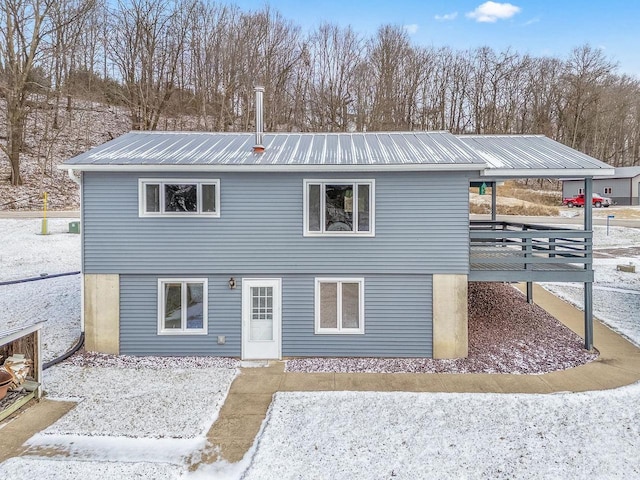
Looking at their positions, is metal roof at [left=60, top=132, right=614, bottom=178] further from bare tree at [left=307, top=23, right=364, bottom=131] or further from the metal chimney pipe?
bare tree at [left=307, top=23, right=364, bottom=131]

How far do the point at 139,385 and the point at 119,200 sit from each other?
3.83 metres

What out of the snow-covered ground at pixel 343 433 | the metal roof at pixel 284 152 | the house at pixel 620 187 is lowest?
the snow-covered ground at pixel 343 433

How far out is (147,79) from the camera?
1265 inches

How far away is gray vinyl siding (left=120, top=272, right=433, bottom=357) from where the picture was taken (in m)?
8.48

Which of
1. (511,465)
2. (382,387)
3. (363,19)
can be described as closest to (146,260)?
(382,387)

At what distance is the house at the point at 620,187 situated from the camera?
122ft

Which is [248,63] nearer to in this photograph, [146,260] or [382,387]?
[146,260]

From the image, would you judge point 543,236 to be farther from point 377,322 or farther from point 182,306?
point 182,306

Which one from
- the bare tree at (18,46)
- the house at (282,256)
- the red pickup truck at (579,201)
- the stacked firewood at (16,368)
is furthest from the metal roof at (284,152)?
the red pickup truck at (579,201)

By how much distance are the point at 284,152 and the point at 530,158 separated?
18.7 feet

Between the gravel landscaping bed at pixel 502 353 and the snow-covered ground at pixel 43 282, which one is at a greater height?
the snow-covered ground at pixel 43 282

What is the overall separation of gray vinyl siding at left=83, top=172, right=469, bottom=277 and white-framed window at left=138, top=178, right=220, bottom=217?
0.43 feet

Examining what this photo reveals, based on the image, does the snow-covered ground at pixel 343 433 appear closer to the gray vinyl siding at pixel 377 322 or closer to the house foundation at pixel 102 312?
the house foundation at pixel 102 312

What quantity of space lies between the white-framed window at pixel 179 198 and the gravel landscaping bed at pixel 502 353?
3.80 m
